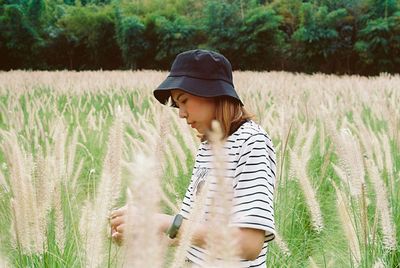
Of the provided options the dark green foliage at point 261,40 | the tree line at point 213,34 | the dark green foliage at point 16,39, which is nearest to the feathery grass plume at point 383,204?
the tree line at point 213,34

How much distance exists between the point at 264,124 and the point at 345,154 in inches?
66.1

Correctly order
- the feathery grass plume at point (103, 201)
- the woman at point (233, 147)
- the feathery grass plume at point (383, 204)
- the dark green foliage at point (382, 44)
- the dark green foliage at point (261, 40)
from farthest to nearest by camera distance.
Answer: the dark green foliage at point (261, 40)
the dark green foliage at point (382, 44)
the woman at point (233, 147)
the feathery grass plume at point (383, 204)
the feathery grass plume at point (103, 201)

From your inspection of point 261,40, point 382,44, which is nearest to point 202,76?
point 382,44

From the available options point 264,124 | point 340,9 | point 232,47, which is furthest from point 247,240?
point 232,47

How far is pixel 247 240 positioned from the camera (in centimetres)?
145

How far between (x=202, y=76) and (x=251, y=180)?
1.16ft

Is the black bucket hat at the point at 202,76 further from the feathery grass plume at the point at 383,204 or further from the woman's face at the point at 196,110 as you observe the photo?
the feathery grass plume at the point at 383,204

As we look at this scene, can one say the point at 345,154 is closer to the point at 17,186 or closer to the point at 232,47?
the point at 17,186

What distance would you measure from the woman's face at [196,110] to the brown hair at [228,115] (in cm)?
2

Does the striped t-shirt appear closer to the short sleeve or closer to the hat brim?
the short sleeve

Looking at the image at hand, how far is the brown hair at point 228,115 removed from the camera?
1.68 metres

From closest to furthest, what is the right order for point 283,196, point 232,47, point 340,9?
1. point 283,196
2. point 340,9
3. point 232,47

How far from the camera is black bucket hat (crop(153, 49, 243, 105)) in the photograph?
63.8 inches

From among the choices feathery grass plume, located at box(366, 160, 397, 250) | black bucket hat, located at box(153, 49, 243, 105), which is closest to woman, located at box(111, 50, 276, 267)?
black bucket hat, located at box(153, 49, 243, 105)
